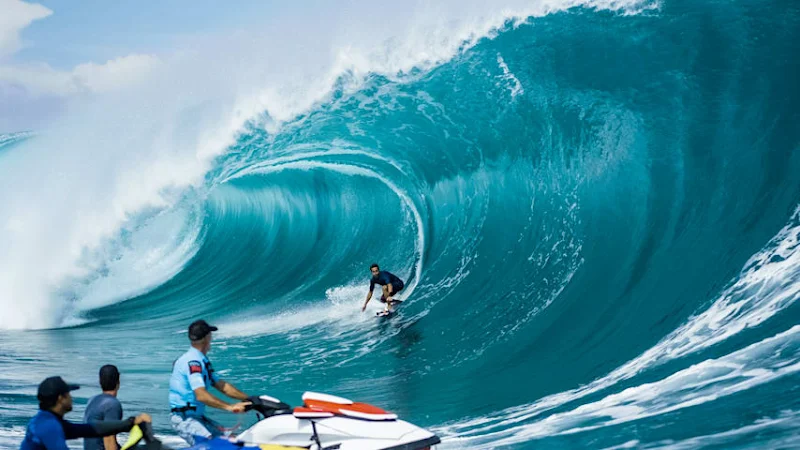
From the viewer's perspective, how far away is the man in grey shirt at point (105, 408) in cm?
486

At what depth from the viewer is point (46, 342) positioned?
12711mm

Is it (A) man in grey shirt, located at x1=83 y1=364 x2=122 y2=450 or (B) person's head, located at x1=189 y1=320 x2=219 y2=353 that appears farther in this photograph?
(B) person's head, located at x1=189 y1=320 x2=219 y2=353

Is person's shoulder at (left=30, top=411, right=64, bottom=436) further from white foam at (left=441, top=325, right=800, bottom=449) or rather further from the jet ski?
white foam at (left=441, top=325, right=800, bottom=449)

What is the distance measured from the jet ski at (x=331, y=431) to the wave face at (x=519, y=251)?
4.81 feet

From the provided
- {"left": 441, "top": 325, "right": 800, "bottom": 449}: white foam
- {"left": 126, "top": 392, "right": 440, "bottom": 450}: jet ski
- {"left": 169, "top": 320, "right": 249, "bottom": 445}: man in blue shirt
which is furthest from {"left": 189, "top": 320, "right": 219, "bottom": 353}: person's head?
{"left": 441, "top": 325, "right": 800, "bottom": 449}: white foam

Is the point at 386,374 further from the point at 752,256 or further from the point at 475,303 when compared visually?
the point at 752,256

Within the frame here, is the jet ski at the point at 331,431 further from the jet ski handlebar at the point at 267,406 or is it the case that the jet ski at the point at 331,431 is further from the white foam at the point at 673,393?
the white foam at the point at 673,393

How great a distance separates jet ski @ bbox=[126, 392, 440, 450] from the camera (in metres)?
5.13

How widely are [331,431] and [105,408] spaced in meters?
1.37

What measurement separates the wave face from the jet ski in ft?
4.81

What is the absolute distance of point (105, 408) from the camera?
4.86 m

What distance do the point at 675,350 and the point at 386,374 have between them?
3.35 meters

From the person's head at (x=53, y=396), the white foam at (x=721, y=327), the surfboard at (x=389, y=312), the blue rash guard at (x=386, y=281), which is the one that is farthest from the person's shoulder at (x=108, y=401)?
the blue rash guard at (x=386, y=281)

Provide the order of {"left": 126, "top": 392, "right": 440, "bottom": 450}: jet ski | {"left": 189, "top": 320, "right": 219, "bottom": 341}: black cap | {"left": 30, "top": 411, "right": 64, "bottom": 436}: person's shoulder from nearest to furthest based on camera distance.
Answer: {"left": 30, "top": 411, "right": 64, "bottom": 436}: person's shoulder → {"left": 126, "top": 392, "right": 440, "bottom": 450}: jet ski → {"left": 189, "top": 320, "right": 219, "bottom": 341}: black cap
